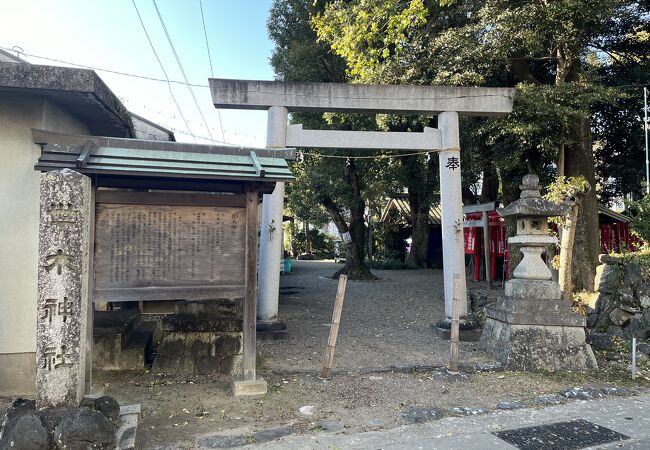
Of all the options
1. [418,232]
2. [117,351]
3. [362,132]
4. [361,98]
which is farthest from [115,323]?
[418,232]

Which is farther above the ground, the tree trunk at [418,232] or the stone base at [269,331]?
the tree trunk at [418,232]

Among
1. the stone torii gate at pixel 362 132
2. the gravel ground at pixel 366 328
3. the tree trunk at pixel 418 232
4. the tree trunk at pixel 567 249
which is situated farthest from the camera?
the tree trunk at pixel 418 232

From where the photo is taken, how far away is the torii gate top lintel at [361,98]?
9.30 metres

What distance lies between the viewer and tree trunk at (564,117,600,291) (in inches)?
440

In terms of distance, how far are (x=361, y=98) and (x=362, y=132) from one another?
725 mm

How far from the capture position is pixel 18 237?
5.69 metres

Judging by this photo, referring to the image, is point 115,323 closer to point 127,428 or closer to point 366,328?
point 127,428

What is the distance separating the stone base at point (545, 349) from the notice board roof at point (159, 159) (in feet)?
15.8

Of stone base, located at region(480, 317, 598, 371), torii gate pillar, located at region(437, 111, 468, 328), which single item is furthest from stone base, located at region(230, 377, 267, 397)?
torii gate pillar, located at region(437, 111, 468, 328)

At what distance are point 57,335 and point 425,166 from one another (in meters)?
18.5

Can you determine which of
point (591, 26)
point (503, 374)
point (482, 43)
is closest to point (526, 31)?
point (482, 43)

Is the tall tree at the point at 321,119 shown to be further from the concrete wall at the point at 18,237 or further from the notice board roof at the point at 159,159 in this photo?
the concrete wall at the point at 18,237

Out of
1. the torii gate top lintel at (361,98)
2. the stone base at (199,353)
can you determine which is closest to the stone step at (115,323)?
the stone base at (199,353)

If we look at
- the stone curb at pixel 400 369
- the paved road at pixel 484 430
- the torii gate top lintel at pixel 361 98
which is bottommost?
the paved road at pixel 484 430
